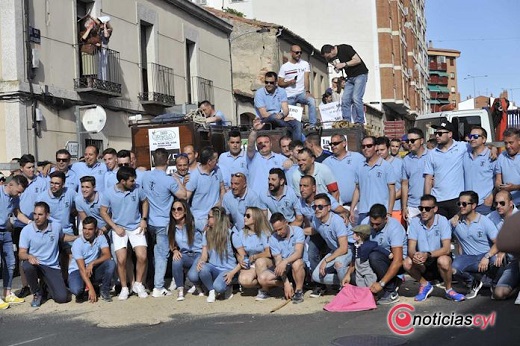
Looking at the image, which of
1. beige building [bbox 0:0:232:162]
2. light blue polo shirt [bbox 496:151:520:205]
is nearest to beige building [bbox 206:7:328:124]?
beige building [bbox 0:0:232:162]

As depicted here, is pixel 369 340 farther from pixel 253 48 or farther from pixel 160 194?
pixel 253 48

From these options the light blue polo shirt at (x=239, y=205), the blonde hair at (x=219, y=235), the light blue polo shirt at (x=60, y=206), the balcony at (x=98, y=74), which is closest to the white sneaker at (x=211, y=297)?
the blonde hair at (x=219, y=235)

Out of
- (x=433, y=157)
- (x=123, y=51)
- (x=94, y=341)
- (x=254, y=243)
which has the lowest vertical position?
(x=94, y=341)

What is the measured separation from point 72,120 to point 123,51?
312 cm

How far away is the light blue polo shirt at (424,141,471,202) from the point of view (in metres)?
9.43

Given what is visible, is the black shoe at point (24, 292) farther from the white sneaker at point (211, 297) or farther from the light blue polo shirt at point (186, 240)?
the white sneaker at point (211, 297)

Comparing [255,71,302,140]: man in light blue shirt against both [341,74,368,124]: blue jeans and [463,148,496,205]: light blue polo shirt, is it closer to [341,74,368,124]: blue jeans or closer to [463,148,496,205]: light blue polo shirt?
[341,74,368,124]: blue jeans

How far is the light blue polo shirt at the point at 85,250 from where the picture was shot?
9.41 m

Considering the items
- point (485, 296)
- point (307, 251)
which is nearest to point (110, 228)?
point (307, 251)

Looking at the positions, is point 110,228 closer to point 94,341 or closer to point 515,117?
point 94,341

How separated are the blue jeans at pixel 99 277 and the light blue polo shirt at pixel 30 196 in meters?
1.40

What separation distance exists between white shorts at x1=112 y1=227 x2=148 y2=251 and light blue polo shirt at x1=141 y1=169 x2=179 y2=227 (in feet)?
0.76

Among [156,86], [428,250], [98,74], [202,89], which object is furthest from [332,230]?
[202,89]

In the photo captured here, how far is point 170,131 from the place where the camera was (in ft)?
44.5
